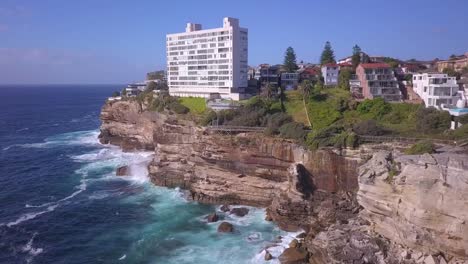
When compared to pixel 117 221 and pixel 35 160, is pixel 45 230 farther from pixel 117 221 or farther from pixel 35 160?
pixel 35 160

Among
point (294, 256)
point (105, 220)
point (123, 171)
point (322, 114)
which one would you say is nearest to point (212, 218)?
point (294, 256)

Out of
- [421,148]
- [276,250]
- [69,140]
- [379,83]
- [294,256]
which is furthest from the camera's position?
[69,140]

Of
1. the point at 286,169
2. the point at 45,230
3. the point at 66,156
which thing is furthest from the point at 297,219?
the point at 66,156

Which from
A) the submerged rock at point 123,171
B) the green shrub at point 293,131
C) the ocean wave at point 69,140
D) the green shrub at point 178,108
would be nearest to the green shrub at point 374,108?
the green shrub at point 293,131

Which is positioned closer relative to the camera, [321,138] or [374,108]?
[321,138]

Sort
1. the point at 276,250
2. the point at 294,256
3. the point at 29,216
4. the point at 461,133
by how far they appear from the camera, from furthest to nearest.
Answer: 1. the point at 29,216
2. the point at 461,133
3. the point at 276,250
4. the point at 294,256

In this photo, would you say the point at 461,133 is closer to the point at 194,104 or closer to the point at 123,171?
the point at 194,104

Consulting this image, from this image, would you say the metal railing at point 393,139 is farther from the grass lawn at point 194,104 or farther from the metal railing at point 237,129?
the grass lawn at point 194,104
